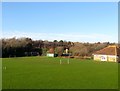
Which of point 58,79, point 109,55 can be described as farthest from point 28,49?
point 58,79

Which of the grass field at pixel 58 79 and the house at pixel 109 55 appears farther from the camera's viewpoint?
the house at pixel 109 55

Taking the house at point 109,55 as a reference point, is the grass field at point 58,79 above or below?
below

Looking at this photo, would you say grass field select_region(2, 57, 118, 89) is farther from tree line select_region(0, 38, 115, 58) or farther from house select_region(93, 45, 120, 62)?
tree line select_region(0, 38, 115, 58)

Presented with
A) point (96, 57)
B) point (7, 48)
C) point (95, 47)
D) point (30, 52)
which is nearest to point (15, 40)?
point (30, 52)

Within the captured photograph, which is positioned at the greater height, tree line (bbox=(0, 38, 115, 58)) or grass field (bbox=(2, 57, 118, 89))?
tree line (bbox=(0, 38, 115, 58))

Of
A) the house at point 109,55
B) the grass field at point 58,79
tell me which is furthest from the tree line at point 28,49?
the grass field at point 58,79

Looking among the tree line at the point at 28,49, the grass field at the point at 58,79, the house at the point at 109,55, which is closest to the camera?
the grass field at the point at 58,79

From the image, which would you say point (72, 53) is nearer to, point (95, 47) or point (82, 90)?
point (95, 47)

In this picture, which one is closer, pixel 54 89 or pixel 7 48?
pixel 54 89

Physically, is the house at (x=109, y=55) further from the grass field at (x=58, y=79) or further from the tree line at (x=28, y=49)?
the grass field at (x=58, y=79)

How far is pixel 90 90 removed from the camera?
51.9ft

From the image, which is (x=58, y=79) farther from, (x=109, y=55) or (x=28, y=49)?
(x=28, y=49)

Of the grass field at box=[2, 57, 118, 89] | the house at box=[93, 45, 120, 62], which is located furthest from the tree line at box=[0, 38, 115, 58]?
the grass field at box=[2, 57, 118, 89]

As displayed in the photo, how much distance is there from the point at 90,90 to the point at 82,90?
1.52 feet
